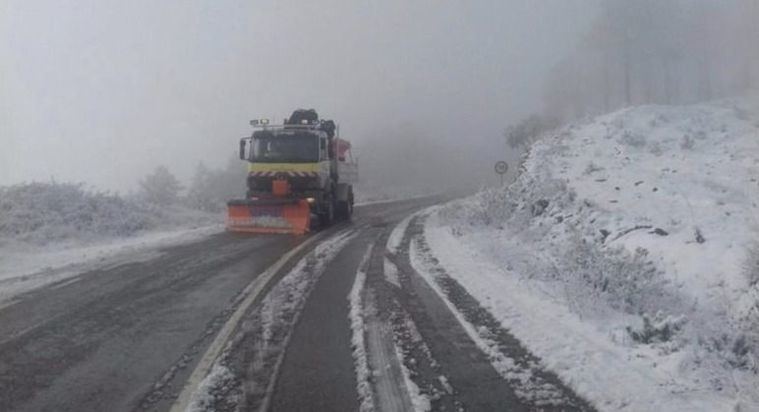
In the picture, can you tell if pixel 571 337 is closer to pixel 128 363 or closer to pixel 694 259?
pixel 694 259

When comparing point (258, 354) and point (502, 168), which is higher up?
point (502, 168)

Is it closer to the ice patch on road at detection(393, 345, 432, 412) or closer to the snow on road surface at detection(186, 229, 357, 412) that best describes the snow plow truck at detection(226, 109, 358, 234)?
the snow on road surface at detection(186, 229, 357, 412)

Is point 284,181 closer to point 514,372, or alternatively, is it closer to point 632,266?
point 632,266

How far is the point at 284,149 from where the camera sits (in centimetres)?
1991

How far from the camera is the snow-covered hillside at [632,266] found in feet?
16.7

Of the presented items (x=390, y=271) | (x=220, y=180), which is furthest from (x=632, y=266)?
(x=220, y=180)

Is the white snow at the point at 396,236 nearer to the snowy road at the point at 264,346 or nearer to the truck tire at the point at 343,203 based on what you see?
the truck tire at the point at 343,203

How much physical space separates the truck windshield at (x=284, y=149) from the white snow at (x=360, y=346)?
10.2 meters

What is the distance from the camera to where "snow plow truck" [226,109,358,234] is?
734 inches

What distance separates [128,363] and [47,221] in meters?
13.2

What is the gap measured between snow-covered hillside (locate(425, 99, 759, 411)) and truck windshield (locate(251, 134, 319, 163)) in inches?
175

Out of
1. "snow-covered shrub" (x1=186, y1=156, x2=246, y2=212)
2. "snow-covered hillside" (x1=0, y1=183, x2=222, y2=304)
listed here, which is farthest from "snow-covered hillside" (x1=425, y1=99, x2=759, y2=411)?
"snow-covered shrub" (x1=186, y1=156, x2=246, y2=212)

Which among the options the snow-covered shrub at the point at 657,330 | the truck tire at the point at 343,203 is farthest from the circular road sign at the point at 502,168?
the snow-covered shrub at the point at 657,330

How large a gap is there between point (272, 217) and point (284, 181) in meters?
1.40
